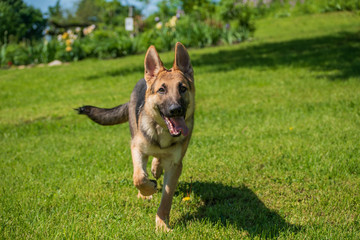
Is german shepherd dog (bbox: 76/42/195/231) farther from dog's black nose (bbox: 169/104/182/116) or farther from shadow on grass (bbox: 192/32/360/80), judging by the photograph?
shadow on grass (bbox: 192/32/360/80)

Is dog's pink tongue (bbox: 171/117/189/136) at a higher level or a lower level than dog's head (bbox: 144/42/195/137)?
lower

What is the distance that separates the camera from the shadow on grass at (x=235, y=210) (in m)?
3.62

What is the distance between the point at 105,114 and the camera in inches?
190

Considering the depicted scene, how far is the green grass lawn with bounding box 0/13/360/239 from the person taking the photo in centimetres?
371

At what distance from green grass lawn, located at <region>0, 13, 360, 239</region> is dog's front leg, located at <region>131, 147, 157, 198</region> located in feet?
1.12

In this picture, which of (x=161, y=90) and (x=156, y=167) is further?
(x=156, y=167)

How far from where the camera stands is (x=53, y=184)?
498 cm

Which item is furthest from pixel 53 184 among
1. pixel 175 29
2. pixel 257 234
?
pixel 175 29

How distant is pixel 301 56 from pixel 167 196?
38.9 ft

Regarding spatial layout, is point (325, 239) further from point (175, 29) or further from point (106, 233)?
point (175, 29)

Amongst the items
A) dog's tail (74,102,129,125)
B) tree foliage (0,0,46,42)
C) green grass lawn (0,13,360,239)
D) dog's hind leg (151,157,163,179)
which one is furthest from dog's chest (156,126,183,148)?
tree foliage (0,0,46,42)

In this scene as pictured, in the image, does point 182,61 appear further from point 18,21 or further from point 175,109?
point 18,21

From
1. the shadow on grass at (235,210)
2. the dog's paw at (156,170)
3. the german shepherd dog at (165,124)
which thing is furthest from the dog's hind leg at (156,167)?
the german shepherd dog at (165,124)

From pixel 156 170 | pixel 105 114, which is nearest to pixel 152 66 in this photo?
pixel 105 114
